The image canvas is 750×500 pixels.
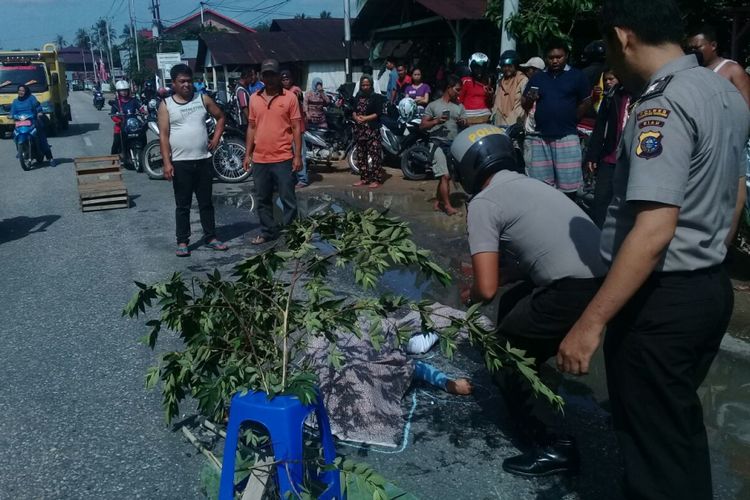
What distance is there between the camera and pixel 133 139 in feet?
42.0

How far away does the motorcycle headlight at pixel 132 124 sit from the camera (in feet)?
40.7

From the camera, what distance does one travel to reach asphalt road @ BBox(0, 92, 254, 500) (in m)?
3.24

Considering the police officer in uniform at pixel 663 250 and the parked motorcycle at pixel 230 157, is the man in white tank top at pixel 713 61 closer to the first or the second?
the police officer in uniform at pixel 663 250

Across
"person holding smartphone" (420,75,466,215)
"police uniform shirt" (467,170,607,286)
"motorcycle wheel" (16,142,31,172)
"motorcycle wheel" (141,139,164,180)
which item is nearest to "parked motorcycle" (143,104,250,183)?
"motorcycle wheel" (141,139,164,180)

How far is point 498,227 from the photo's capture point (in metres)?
2.88

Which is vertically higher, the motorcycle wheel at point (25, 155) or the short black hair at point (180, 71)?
the short black hair at point (180, 71)

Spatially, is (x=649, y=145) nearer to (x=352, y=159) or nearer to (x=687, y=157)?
(x=687, y=157)

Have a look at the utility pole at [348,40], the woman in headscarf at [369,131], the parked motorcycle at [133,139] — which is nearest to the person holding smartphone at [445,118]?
the woman in headscarf at [369,131]

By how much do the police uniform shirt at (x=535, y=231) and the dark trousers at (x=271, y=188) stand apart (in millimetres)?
4358

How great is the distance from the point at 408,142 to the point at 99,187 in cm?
478

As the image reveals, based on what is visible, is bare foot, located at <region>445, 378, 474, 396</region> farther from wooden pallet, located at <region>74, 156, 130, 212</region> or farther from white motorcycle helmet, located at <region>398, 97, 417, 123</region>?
white motorcycle helmet, located at <region>398, 97, 417, 123</region>

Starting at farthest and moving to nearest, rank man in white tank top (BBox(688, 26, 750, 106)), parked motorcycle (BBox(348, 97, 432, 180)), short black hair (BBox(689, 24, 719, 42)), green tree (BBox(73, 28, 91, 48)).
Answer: green tree (BBox(73, 28, 91, 48)) → parked motorcycle (BBox(348, 97, 432, 180)) → short black hair (BBox(689, 24, 719, 42)) → man in white tank top (BBox(688, 26, 750, 106))

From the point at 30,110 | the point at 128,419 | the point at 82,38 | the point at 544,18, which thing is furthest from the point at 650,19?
the point at 82,38

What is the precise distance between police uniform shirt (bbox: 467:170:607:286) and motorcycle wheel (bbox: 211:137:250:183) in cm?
890
